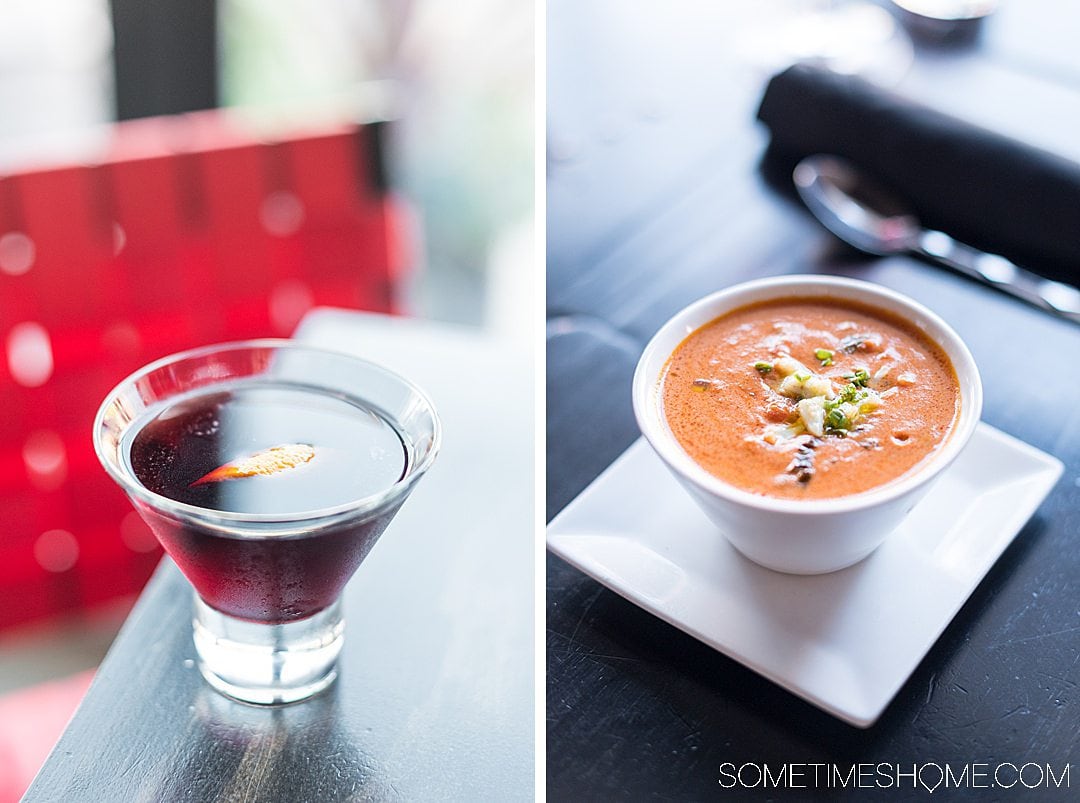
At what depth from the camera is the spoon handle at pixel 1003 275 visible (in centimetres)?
96

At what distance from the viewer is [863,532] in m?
0.65

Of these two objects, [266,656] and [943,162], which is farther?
[943,162]

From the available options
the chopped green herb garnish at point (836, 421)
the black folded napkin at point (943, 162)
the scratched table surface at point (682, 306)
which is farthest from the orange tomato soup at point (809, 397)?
the black folded napkin at point (943, 162)

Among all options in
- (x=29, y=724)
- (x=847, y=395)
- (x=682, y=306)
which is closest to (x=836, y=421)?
(x=847, y=395)

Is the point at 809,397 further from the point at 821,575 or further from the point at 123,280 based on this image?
the point at 123,280

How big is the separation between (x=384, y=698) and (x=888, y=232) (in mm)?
608

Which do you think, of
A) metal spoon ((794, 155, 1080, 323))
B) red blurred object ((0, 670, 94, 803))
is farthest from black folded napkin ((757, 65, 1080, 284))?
red blurred object ((0, 670, 94, 803))

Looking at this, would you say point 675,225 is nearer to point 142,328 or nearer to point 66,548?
point 142,328

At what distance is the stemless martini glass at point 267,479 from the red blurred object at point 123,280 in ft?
2.89

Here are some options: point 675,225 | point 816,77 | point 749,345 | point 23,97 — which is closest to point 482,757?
point 749,345

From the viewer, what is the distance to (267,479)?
0.70 m

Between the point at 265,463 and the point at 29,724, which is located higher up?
the point at 265,463

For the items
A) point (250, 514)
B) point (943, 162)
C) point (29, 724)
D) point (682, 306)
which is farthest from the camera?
point (29, 724)

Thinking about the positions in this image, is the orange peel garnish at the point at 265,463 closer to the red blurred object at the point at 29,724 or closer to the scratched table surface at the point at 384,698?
the scratched table surface at the point at 384,698
